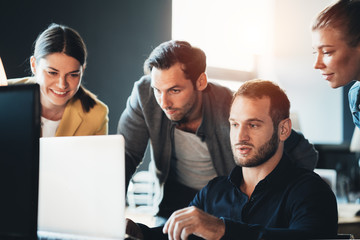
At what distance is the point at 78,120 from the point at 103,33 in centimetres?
102

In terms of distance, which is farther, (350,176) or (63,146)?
(350,176)

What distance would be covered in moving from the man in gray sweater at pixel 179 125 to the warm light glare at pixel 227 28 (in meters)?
1.89

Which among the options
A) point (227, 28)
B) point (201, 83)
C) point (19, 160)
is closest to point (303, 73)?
point (227, 28)

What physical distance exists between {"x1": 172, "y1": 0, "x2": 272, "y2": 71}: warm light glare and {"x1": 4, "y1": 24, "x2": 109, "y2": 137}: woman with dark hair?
1.89 m

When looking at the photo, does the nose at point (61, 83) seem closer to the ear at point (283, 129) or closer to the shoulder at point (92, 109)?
the shoulder at point (92, 109)

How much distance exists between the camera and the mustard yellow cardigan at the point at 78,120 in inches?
77.0

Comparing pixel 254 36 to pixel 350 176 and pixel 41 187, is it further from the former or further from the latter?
pixel 41 187

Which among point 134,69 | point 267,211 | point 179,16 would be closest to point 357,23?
point 267,211

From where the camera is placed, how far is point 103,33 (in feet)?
9.14

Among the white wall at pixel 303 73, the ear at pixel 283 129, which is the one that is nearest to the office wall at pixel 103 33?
the white wall at pixel 303 73

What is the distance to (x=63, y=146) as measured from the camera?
0.91 meters

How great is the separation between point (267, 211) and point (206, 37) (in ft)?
9.79

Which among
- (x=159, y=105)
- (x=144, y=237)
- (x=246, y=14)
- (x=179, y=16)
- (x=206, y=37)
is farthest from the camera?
(x=246, y=14)

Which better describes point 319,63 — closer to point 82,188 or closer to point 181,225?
point 181,225
